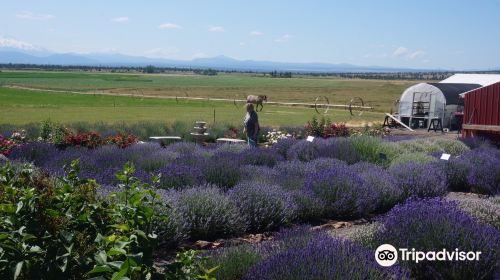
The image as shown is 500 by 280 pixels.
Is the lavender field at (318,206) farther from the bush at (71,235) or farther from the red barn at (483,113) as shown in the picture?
the red barn at (483,113)

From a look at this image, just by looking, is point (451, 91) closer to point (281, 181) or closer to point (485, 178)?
point (485, 178)

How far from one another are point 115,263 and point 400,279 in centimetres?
234

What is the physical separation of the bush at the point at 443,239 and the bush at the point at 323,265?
66 cm

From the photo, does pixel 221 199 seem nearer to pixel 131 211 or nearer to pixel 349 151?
pixel 131 211

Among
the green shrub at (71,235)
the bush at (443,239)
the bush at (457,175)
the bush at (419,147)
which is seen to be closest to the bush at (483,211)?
the bush at (443,239)

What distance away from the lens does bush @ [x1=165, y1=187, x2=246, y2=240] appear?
670 centimetres

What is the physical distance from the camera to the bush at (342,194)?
8.00 metres

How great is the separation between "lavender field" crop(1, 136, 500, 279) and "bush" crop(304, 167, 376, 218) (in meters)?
0.01

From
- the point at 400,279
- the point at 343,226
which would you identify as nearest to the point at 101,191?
the point at 343,226

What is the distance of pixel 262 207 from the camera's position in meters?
7.26

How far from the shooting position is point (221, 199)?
6965 mm

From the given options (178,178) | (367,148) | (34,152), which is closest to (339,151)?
(367,148)

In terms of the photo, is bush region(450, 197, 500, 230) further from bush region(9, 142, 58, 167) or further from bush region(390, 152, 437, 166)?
bush region(9, 142, 58, 167)

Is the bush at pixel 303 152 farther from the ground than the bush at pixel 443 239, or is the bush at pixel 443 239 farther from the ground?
the bush at pixel 443 239
